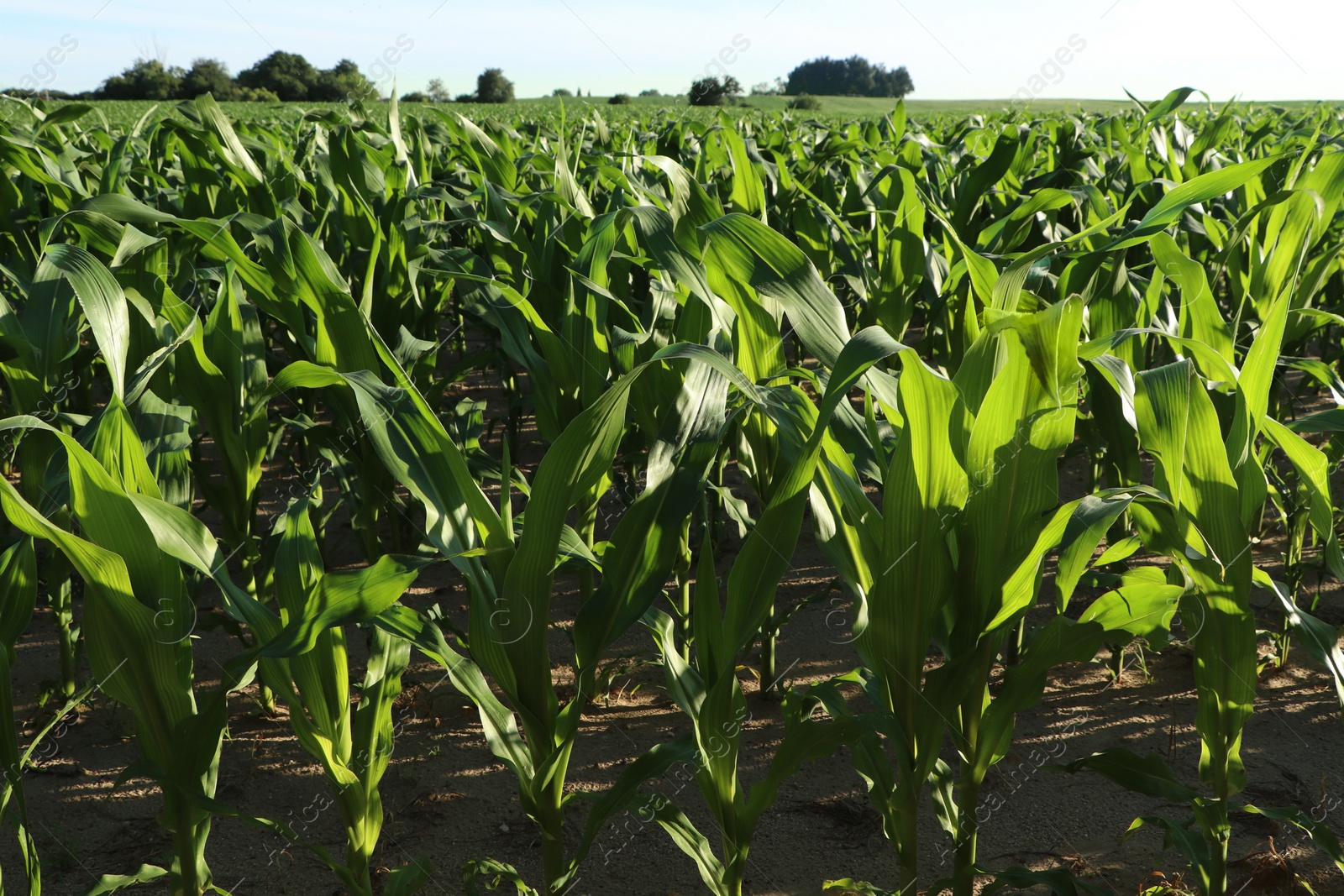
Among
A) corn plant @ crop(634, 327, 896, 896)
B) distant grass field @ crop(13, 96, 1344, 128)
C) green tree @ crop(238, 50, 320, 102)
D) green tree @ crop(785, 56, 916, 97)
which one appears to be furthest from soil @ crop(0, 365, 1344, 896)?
green tree @ crop(785, 56, 916, 97)

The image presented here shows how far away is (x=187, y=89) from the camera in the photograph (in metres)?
33.7

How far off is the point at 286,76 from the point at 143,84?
9.03m

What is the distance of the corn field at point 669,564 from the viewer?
4.29 ft

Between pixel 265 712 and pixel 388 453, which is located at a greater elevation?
pixel 388 453

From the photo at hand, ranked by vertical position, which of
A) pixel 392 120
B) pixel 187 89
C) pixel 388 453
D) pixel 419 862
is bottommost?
pixel 419 862

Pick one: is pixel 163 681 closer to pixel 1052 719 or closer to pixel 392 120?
pixel 1052 719

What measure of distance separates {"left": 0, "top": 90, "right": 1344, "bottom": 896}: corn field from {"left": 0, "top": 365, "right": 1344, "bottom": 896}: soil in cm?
1

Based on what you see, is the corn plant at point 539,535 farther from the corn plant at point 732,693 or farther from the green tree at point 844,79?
the green tree at point 844,79

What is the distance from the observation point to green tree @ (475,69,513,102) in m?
34.2

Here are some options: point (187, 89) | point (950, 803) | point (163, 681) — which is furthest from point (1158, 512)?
point (187, 89)

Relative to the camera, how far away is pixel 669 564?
1.39 meters

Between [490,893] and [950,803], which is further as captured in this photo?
[490,893]

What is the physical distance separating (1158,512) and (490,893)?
1396 mm

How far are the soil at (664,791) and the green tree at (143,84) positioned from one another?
3320 centimetres
